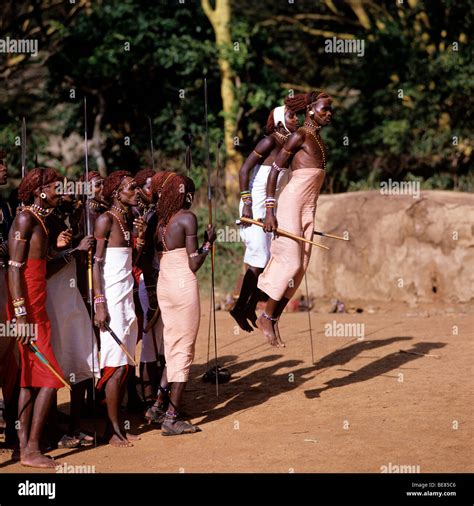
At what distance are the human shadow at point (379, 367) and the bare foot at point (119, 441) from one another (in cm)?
206

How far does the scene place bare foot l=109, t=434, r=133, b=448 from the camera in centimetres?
756

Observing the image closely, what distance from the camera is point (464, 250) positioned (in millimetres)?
13523

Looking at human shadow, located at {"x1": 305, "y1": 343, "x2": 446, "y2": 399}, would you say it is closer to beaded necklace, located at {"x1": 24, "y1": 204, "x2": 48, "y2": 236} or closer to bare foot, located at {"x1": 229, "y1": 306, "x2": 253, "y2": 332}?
bare foot, located at {"x1": 229, "y1": 306, "x2": 253, "y2": 332}

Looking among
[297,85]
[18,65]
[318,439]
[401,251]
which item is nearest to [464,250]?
[401,251]

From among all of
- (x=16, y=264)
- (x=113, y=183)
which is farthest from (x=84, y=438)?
(x=113, y=183)

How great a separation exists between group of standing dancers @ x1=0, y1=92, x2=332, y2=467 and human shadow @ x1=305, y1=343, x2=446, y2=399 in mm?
871

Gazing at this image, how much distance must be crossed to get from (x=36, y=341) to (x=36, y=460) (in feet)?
2.67

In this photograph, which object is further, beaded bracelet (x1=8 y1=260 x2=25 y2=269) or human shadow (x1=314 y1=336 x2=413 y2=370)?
human shadow (x1=314 y1=336 x2=413 y2=370)

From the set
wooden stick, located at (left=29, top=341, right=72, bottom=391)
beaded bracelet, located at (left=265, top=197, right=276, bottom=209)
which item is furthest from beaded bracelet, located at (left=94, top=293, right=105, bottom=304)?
beaded bracelet, located at (left=265, top=197, right=276, bottom=209)

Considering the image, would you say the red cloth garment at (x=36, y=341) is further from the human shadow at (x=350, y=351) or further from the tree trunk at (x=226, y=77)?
the tree trunk at (x=226, y=77)

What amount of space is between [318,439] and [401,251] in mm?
6766

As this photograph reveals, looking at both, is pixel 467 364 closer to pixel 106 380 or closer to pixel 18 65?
pixel 106 380

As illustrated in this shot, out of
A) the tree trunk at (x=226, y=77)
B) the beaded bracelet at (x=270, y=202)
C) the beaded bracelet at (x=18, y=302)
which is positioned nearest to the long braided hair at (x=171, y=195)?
the beaded bracelet at (x=270, y=202)

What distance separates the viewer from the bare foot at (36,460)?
694 cm
